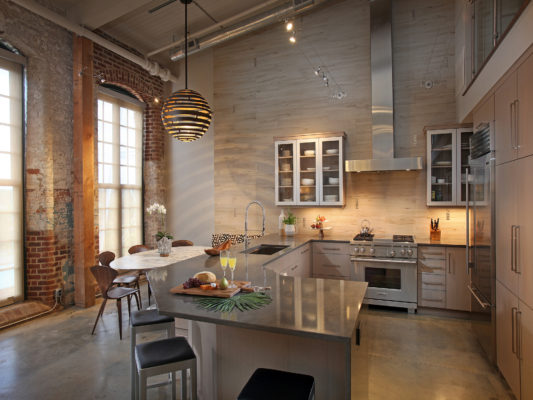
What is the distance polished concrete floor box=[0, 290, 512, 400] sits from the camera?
2855mm

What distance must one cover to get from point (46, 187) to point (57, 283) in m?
1.32

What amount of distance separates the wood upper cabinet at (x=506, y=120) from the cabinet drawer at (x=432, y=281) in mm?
2108

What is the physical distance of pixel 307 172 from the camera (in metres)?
5.68

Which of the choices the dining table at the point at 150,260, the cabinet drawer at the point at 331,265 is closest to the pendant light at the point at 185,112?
the dining table at the point at 150,260

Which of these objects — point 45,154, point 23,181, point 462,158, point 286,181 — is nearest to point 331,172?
point 286,181

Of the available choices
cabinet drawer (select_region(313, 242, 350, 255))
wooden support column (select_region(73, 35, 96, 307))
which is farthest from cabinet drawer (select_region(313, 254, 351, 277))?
wooden support column (select_region(73, 35, 96, 307))

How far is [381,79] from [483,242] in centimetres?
309

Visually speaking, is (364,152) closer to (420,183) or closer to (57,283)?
(420,183)

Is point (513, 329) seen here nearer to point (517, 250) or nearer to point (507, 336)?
point (507, 336)

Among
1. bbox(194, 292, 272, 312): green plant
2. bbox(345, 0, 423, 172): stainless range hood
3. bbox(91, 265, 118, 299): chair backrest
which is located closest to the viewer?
bbox(194, 292, 272, 312): green plant

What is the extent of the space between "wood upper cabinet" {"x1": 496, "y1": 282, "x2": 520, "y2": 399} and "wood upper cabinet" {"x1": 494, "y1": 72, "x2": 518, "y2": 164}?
1.11 m

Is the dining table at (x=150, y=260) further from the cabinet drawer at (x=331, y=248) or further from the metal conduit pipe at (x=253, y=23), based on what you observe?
the metal conduit pipe at (x=253, y=23)

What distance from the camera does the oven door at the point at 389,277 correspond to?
4.72 meters

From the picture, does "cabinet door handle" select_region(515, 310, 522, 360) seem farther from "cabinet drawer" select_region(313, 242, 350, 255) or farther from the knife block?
"cabinet drawer" select_region(313, 242, 350, 255)
